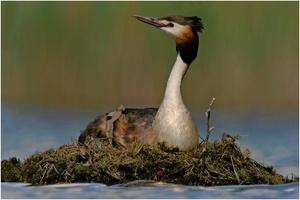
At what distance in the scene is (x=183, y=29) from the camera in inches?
300

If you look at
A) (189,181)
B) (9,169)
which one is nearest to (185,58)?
(189,181)

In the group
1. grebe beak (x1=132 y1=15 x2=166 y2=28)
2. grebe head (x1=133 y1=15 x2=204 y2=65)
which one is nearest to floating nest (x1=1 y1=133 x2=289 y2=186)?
grebe head (x1=133 y1=15 x2=204 y2=65)

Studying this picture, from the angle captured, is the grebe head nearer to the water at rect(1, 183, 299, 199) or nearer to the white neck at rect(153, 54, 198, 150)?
the white neck at rect(153, 54, 198, 150)

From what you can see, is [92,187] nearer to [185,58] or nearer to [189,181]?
[189,181]

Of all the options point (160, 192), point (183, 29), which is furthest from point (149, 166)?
point (183, 29)

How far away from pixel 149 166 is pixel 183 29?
3.74 feet

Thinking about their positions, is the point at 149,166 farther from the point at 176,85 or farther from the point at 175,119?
the point at 176,85

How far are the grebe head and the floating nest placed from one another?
730 millimetres

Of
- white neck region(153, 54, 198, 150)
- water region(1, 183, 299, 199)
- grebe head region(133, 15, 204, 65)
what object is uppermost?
grebe head region(133, 15, 204, 65)

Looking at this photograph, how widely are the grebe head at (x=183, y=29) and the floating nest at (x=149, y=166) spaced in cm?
73

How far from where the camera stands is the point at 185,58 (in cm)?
770

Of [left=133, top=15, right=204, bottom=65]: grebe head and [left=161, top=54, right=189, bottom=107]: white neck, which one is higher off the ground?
[left=133, top=15, right=204, bottom=65]: grebe head

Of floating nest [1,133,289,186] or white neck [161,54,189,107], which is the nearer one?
floating nest [1,133,289,186]

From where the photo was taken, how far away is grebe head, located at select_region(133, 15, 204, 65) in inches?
300
